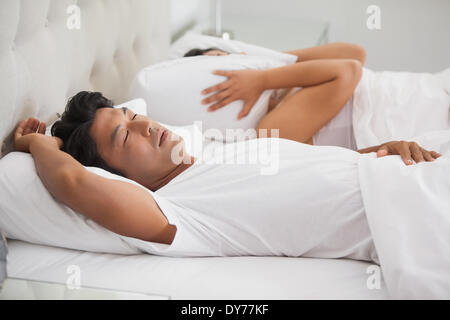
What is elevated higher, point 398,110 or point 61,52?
point 61,52

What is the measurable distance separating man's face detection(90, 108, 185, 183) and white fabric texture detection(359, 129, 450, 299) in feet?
1.62

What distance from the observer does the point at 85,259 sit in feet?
3.46

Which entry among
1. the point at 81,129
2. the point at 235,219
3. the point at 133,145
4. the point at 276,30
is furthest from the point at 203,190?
the point at 276,30

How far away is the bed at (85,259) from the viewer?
0.96 metres

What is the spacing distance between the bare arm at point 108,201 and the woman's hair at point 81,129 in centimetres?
14

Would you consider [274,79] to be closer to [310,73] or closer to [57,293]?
[310,73]

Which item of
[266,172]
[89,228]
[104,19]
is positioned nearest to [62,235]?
[89,228]

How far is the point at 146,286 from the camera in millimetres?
961

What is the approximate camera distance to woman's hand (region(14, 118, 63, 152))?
1.15 metres

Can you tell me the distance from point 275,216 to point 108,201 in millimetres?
370

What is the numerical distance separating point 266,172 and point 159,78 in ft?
2.26
